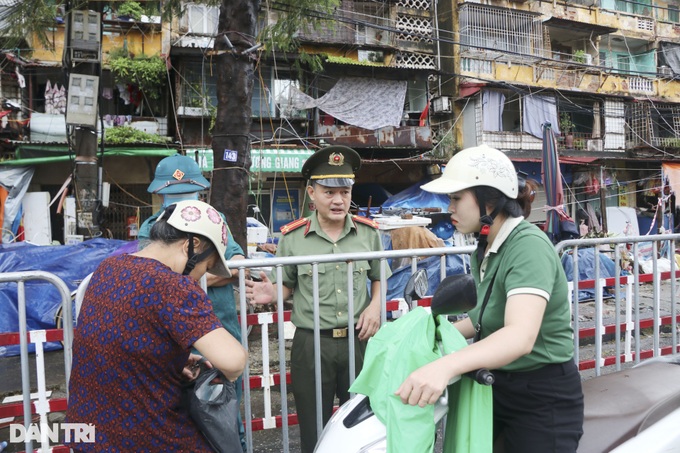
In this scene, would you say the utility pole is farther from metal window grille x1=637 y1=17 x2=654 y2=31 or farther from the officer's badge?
metal window grille x1=637 y1=17 x2=654 y2=31

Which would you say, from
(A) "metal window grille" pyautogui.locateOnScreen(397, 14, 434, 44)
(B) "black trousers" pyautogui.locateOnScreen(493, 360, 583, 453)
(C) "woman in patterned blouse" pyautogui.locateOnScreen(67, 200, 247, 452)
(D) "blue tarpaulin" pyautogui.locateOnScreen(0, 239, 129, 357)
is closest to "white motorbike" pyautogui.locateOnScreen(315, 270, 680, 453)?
(B) "black trousers" pyautogui.locateOnScreen(493, 360, 583, 453)

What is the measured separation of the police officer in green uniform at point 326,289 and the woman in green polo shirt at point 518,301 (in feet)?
3.76

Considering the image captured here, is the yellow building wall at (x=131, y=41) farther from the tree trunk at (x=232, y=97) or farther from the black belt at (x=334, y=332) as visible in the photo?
the black belt at (x=334, y=332)

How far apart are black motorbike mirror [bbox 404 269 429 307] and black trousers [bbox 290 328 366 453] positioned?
41.5 inches

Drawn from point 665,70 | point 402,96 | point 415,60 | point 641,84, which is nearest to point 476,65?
point 415,60

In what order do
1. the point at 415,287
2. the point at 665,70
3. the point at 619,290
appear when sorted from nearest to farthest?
the point at 415,287 < the point at 619,290 < the point at 665,70

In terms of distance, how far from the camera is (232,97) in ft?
14.9

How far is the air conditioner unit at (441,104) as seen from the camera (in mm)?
20969

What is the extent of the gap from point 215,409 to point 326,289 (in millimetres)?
1237

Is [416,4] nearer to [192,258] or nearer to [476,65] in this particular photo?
[476,65]

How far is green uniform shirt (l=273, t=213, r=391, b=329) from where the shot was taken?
2.95 m

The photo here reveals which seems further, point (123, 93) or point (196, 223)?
point (123, 93)

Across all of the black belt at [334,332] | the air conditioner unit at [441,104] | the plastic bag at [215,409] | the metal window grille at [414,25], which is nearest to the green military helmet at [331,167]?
the black belt at [334,332]

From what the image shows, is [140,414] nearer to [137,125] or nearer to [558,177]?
[558,177]
